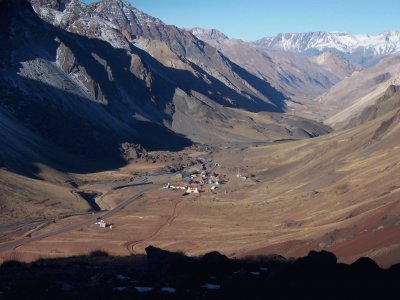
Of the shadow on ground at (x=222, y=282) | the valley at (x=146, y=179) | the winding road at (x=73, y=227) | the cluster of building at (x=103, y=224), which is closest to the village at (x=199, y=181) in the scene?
the valley at (x=146, y=179)

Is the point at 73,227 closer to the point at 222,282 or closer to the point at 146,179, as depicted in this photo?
the point at 146,179

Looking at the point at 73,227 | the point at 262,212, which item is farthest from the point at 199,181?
the point at 73,227

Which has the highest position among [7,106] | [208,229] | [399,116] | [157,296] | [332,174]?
[7,106]

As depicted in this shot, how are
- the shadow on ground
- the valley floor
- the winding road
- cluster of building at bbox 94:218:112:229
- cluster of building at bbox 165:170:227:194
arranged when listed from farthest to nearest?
cluster of building at bbox 165:170:227:194 < cluster of building at bbox 94:218:112:229 < the winding road < the valley floor < the shadow on ground

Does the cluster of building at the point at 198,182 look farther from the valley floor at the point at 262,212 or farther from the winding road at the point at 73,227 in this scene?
the winding road at the point at 73,227

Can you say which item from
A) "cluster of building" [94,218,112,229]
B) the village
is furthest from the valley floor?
the village

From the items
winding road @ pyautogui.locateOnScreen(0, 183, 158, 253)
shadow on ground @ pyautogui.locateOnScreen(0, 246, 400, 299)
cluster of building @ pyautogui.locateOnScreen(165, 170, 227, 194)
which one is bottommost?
shadow on ground @ pyautogui.locateOnScreen(0, 246, 400, 299)

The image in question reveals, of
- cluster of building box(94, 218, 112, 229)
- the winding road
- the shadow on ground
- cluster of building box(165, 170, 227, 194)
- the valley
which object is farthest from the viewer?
cluster of building box(165, 170, 227, 194)

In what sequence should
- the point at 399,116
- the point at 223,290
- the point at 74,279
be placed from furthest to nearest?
1. the point at 399,116
2. the point at 74,279
3. the point at 223,290

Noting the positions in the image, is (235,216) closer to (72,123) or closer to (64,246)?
(64,246)

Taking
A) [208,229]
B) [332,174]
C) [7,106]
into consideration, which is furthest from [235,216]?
[7,106]

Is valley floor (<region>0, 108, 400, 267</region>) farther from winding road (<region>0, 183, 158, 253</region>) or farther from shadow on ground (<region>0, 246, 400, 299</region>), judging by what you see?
shadow on ground (<region>0, 246, 400, 299</region>)
